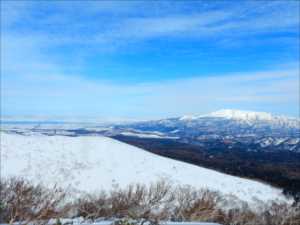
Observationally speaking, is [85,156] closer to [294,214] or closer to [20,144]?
[20,144]

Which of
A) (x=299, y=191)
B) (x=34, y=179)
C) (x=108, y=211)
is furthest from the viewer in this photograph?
(x=299, y=191)

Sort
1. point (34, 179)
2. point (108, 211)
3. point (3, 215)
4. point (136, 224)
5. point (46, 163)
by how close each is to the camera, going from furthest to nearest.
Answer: point (46, 163)
point (34, 179)
point (108, 211)
point (3, 215)
point (136, 224)

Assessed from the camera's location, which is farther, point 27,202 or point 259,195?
point 259,195

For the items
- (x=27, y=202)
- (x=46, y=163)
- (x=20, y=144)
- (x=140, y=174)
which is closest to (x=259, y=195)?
(x=140, y=174)

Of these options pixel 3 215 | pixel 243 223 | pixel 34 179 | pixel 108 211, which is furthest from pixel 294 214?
pixel 34 179

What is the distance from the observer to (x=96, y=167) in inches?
859

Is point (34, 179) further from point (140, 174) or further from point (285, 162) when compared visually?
point (285, 162)

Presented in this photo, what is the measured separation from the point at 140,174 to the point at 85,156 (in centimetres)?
362

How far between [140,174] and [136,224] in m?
15.2

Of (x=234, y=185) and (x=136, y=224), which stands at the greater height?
(x=136, y=224)

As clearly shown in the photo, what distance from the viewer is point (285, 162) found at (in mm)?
49031

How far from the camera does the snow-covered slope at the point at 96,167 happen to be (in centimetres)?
1975

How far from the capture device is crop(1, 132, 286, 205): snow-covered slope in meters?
19.8

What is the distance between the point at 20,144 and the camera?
2394cm
